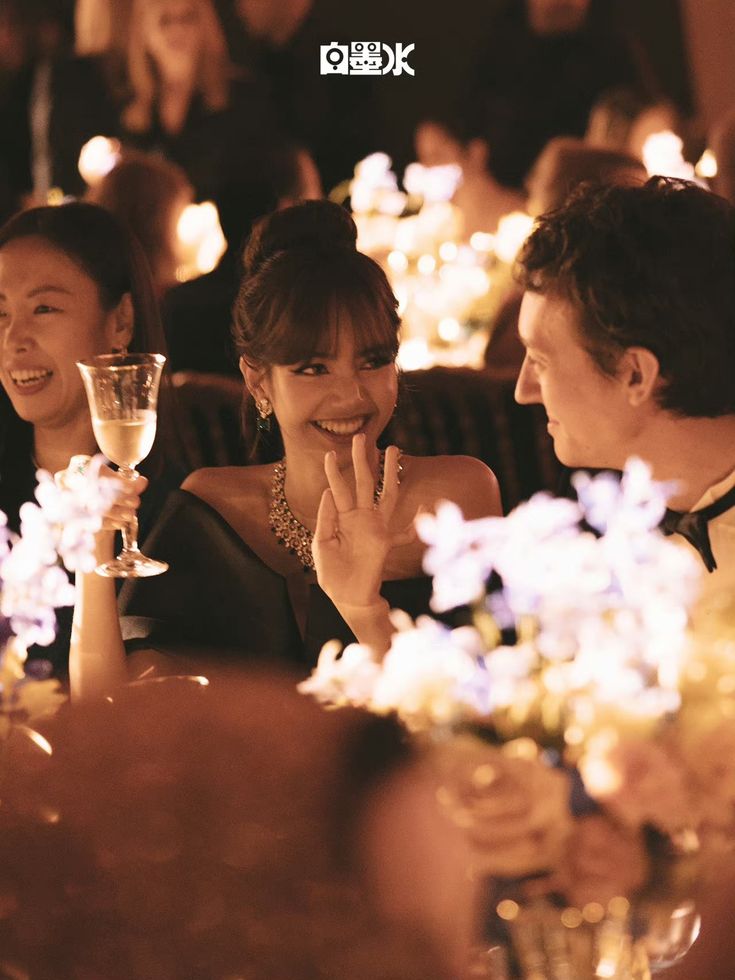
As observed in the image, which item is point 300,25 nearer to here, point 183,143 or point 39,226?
point 183,143

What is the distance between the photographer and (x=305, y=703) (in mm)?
1505

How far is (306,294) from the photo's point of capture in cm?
248

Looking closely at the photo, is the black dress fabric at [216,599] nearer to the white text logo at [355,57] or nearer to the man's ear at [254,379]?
the man's ear at [254,379]

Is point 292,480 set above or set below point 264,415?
below

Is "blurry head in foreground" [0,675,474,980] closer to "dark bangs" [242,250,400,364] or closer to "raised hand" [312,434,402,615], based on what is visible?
"raised hand" [312,434,402,615]

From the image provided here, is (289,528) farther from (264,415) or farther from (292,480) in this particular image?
(264,415)

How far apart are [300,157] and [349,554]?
2.23m

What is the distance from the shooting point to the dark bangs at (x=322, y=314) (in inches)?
97.3

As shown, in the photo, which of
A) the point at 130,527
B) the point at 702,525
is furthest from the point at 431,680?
the point at 130,527

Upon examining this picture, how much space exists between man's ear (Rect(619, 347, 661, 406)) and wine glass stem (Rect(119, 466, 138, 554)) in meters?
0.72

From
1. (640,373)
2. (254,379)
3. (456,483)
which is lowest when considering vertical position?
(456,483)

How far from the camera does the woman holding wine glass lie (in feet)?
8.82

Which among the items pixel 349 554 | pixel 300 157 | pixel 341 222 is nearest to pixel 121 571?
pixel 349 554

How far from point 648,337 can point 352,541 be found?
1.64ft
